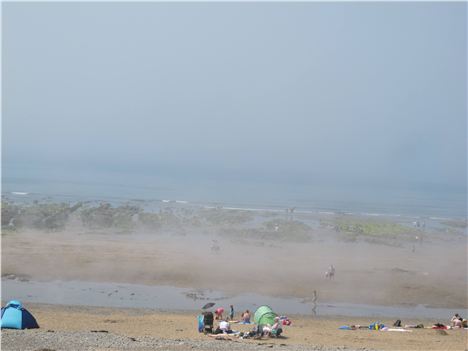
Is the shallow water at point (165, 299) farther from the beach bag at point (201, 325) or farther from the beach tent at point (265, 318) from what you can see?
the beach bag at point (201, 325)

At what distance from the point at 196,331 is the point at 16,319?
686 centimetres

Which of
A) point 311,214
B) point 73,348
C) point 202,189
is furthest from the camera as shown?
point 202,189

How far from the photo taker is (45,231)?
5034 centimetres

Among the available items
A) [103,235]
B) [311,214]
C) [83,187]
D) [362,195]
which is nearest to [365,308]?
[103,235]

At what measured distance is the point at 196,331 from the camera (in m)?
24.1

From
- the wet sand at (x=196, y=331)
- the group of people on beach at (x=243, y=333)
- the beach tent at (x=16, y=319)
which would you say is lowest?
the wet sand at (x=196, y=331)

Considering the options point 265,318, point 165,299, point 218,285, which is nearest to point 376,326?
point 265,318

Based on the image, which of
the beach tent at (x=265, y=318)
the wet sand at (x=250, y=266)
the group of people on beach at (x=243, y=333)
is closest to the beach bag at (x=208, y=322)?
the group of people on beach at (x=243, y=333)

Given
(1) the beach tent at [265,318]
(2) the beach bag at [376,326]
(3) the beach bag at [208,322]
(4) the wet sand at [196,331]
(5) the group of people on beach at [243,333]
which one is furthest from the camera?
(2) the beach bag at [376,326]

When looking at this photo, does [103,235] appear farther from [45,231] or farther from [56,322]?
[56,322]

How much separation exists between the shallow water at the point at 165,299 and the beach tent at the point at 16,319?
7.08 m

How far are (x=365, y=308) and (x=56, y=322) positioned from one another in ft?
51.6

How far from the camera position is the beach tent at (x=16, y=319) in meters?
21.5

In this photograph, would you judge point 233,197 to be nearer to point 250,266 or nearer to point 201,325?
point 250,266
